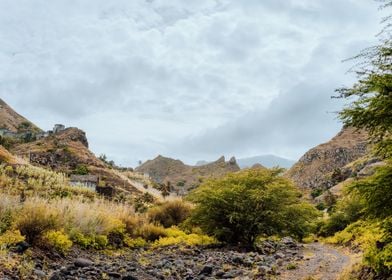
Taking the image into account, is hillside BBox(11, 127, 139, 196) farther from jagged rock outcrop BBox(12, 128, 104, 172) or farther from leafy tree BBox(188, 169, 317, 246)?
leafy tree BBox(188, 169, 317, 246)

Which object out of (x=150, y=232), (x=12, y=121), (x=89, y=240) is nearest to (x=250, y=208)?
(x=150, y=232)

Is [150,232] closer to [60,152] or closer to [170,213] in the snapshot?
[170,213]

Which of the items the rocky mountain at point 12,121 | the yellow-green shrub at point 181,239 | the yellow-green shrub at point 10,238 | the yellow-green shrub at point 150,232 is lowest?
the yellow-green shrub at point 181,239

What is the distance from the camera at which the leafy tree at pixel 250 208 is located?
17859 millimetres

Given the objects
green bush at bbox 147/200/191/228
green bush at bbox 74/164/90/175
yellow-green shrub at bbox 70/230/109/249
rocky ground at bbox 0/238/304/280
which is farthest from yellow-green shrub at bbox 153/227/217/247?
green bush at bbox 74/164/90/175

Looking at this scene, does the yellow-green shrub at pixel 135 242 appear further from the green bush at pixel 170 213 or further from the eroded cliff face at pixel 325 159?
the eroded cliff face at pixel 325 159

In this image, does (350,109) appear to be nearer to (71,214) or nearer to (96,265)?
(96,265)

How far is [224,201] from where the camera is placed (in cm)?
1764

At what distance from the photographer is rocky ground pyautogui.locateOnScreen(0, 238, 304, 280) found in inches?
353

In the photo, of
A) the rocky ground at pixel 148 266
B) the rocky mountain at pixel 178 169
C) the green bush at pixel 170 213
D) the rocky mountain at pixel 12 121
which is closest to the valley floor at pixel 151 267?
the rocky ground at pixel 148 266

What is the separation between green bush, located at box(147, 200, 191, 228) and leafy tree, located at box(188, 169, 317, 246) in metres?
3.96

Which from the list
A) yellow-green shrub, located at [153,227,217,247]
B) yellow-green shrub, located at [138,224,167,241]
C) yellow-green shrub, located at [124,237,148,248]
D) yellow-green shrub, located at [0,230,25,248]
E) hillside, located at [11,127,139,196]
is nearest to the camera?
yellow-green shrub, located at [0,230,25,248]

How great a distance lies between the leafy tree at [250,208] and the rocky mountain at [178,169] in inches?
4228

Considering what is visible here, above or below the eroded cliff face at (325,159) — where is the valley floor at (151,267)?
below
